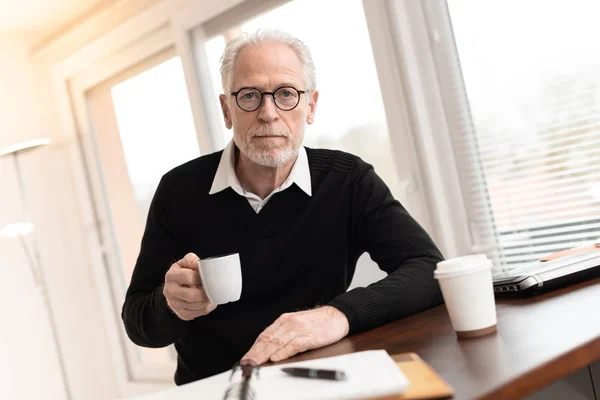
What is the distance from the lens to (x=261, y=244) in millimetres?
1738

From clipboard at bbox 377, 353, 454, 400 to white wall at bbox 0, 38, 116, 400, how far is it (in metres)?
4.20

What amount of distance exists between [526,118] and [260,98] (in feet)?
3.88

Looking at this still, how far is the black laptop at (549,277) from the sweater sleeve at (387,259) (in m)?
0.14

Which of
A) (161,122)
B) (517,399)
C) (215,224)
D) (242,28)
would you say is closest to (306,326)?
(517,399)

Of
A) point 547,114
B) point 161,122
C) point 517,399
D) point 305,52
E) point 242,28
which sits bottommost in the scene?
point 517,399

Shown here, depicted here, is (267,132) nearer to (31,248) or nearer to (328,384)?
(328,384)

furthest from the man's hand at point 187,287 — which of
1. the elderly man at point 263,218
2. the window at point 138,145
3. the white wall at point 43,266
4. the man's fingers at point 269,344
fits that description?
the white wall at point 43,266

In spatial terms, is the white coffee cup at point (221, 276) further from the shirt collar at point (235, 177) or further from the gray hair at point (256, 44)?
the gray hair at point (256, 44)

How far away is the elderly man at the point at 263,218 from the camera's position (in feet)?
5.50

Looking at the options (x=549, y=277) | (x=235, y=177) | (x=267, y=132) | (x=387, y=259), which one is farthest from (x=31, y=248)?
A: (x=549, y=277)

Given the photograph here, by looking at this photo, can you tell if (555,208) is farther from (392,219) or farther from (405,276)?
(405,276)

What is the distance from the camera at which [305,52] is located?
1.85m

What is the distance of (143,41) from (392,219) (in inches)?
118

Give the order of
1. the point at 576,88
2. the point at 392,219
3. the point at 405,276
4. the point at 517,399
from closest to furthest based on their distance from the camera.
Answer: the point at 517,399 → the point at 405,276 → the point at 392,219 → the point at 576,88
